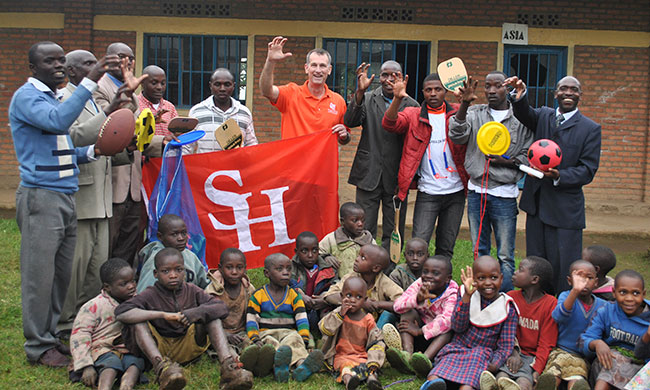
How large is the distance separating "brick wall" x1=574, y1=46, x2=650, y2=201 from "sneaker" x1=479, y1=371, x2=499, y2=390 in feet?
27.2

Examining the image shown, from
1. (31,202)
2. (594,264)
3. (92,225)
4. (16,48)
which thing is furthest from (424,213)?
(16,48)

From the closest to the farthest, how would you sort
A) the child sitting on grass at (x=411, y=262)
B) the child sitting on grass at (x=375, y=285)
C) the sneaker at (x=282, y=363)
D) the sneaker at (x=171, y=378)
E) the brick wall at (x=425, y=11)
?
the sneaker at (x=171, y=378)
the sneaker at (x=282, y=363)
the child sitting on grass at (x=375, y=285)
the child sitting on grass at (x=411, y=262)
the brick wall at (x=425, y=11)

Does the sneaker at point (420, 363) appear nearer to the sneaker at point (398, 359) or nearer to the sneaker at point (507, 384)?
the sneaker at point (398, 359)

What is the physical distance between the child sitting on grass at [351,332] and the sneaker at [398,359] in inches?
2.7

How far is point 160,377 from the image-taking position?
12.6 ft

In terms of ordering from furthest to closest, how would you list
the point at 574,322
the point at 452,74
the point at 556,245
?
the point at 452,74 < the point at 556,245 < the point at 574,322

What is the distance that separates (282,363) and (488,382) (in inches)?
50.4

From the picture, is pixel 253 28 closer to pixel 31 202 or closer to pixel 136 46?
pixel 136 46

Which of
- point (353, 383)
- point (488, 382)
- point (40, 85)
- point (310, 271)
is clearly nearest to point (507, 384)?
point (488, 382)

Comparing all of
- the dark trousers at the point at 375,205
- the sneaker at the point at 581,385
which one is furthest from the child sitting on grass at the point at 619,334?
the dark trousers at the point at 375,205

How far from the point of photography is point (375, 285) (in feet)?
16.3

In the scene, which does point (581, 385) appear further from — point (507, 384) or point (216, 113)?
point (216, 113)

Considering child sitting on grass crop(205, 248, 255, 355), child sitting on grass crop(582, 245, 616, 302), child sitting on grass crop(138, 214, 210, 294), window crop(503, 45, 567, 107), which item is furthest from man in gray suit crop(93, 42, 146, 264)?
window crop(503, 45, 567, 107)

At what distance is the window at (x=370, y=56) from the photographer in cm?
1124
